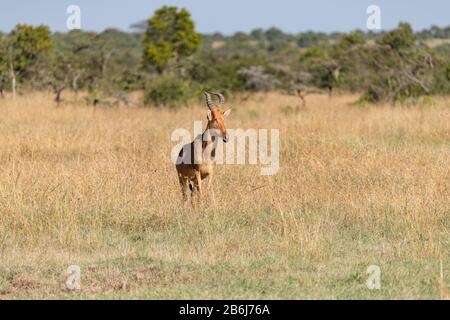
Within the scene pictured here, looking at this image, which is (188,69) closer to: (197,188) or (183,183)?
(183,183)

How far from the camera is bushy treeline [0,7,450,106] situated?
2133 cm

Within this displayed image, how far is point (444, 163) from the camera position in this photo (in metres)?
9.73

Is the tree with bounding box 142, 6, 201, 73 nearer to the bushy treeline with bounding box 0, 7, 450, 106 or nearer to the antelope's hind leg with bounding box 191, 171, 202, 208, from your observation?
the bushy treeline with bounding box 0, 7, 450, 106

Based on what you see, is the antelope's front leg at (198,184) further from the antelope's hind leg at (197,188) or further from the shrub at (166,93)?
the shrub at (166,93)

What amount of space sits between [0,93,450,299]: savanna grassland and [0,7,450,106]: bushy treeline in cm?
901

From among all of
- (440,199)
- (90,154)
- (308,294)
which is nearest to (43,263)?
(308,294)

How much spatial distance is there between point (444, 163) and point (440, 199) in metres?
1.73

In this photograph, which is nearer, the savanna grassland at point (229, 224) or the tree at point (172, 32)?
the savanna grassland at point (229, 224)

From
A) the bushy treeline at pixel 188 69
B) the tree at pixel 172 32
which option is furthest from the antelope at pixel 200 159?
the tree at pixel 172 32

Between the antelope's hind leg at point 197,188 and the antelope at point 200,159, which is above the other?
the antelope at point 200,159

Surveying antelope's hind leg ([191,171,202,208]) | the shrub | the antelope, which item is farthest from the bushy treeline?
antelope's hind leg ([191,171,202,208])

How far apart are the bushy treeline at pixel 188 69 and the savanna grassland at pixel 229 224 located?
9.01 meters

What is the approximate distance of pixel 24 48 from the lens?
22.4 m

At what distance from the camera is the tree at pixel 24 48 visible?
2178 centimetres
